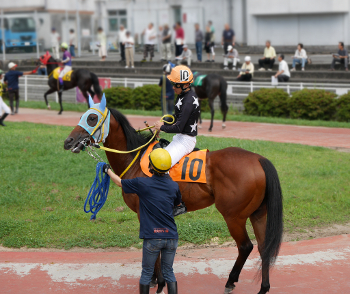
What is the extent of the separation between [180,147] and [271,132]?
9058 millimetres

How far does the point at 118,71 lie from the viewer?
2542 cm

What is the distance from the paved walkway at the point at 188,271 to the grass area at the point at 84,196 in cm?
41

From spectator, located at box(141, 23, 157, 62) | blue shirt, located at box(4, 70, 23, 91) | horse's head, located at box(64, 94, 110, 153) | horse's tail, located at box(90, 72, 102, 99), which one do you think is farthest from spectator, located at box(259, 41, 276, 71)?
horse's head, located at box(64, 94, 110, 153)

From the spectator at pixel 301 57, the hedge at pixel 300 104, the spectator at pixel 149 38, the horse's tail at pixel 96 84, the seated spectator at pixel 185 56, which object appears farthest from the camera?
the spectator at pixel 149 38

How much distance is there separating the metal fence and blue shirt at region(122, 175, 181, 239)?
13741 millimetres

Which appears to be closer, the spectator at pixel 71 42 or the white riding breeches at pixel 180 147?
the white riding breeches at pixel 180 147

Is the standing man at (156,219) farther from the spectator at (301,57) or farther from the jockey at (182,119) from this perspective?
the spectator at (301,57)

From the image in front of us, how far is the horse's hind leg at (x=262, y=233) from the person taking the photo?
16.9 ft

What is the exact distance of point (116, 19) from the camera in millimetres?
33375

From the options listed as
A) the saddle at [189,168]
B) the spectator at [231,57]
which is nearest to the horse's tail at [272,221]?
the saddle at [189,168]

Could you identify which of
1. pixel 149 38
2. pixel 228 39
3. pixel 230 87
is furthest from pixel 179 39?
pixel 230 87

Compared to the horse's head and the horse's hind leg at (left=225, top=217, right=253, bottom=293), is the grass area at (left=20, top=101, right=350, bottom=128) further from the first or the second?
the horse's head

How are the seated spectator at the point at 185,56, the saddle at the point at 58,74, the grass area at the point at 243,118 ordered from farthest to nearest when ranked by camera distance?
the seated spectator at the point at 185,56
the saddle at the point at 58,74
the grass area at the point at 243,118

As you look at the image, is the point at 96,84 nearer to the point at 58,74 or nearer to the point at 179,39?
the point at 58,74
